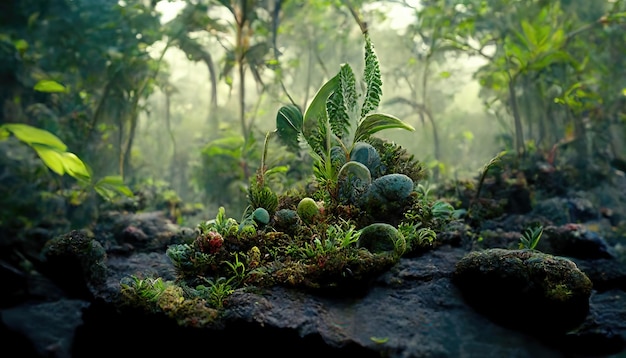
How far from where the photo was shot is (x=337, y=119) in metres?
6.67

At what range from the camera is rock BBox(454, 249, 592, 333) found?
4.25 metres

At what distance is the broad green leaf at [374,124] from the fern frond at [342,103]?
0.22m

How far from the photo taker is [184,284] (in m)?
4.76

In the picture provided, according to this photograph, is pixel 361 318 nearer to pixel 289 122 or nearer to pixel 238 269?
pixel 238 269

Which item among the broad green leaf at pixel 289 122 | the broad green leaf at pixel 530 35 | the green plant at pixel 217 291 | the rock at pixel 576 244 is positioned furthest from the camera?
the broad green leaf at pixel 530 35

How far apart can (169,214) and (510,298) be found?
9.05 metres

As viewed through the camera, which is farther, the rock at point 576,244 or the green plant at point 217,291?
the rock at point 576,244

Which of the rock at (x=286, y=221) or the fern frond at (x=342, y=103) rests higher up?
the fern frond at (x=342, y=103)

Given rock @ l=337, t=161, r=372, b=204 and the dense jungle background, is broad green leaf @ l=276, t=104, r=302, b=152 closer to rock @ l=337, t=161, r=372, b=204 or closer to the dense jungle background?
rock @ l=337, t=161, r=372, b=204

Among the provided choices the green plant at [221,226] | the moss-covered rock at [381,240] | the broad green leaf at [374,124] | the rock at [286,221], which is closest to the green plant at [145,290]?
the green plant at [221,226]

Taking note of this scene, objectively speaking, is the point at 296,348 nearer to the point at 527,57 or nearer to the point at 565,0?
the point at 527,57

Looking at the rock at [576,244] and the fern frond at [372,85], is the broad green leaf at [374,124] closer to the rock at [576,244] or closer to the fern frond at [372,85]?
the fern frond at [372,85]

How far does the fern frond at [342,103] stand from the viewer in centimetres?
655

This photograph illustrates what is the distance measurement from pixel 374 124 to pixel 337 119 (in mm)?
605
